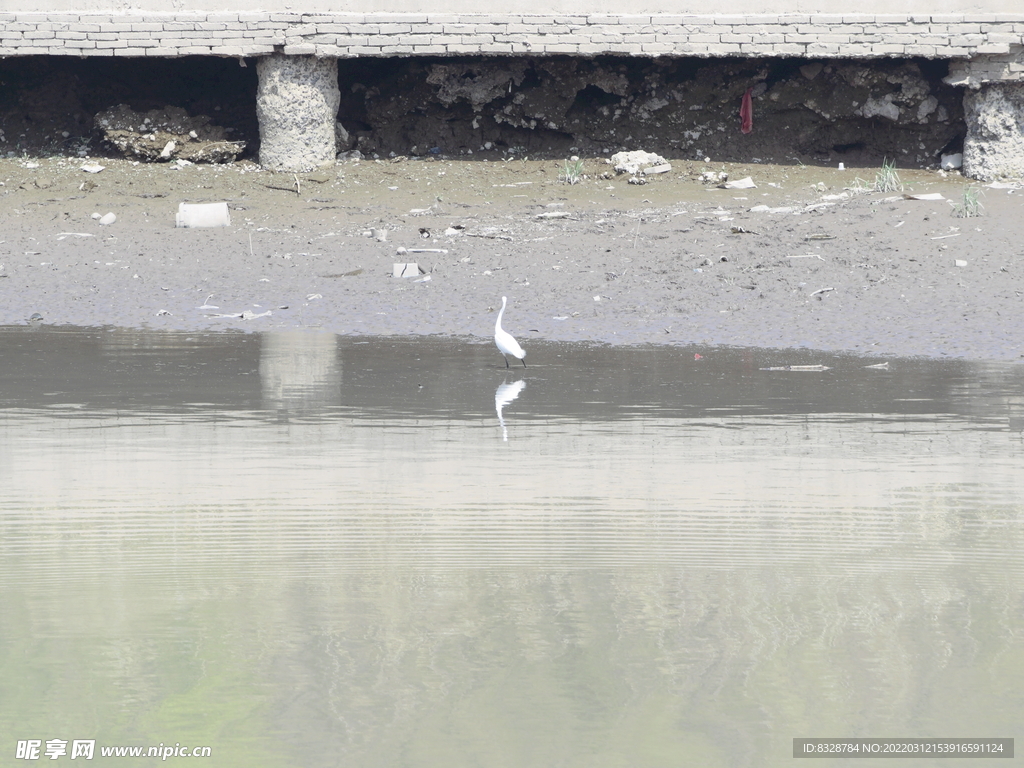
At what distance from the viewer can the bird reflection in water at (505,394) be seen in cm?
735

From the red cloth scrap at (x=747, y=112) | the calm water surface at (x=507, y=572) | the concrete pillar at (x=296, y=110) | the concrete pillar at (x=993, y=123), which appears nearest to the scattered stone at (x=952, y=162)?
the concrete pillar at (x=993, y=123)

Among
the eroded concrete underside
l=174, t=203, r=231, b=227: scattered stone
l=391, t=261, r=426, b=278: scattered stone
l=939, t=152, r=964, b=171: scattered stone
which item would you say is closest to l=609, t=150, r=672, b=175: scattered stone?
the eroded concrete underside

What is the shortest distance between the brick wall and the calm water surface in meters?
7.45

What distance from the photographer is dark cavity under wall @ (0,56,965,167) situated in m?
Answer: 15.6

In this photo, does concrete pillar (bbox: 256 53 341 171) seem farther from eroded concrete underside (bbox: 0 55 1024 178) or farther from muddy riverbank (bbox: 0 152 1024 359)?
muddy riverbank (bbox: 0 152 1024 359)

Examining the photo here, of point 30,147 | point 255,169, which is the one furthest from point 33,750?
point 30,147

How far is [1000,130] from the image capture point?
48.5 feet

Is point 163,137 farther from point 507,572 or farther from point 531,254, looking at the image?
point 507,572

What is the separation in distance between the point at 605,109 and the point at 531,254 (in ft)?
14.7

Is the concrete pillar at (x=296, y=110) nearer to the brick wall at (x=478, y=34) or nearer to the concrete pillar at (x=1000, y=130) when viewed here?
the brick wall at (x=478, y=34)

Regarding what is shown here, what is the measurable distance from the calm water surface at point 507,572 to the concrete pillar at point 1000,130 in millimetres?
7517

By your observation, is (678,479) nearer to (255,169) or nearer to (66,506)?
(66,506)

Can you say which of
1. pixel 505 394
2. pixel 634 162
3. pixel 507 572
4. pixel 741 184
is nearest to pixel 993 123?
pixel 741 184

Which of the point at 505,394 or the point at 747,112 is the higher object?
the point at 747,112
